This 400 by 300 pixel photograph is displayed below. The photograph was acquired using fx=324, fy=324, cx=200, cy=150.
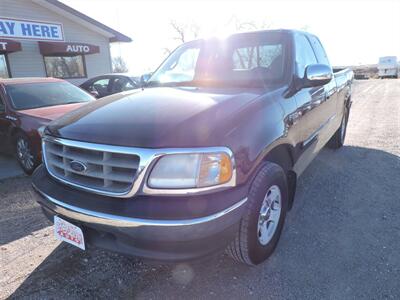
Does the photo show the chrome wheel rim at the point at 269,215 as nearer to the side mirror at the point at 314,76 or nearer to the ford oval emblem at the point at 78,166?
the side mirror at the point at 314,76

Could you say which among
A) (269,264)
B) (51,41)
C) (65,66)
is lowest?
(269,264)

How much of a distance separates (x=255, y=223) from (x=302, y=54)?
7.05 feet

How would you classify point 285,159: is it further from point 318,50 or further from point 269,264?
point 318,50

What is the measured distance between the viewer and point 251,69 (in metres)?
3.27

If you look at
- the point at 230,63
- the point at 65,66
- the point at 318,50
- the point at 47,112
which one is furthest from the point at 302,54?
the point at 65,66

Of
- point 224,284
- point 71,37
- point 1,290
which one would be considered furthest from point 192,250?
point 71,37

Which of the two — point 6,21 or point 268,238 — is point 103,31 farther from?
point 268,238

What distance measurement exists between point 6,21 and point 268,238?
12306 mm

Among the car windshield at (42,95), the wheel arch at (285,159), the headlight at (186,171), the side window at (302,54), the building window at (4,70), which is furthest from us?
the building window at (4,70)

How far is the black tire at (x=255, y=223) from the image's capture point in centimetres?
221

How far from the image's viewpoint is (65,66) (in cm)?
1398

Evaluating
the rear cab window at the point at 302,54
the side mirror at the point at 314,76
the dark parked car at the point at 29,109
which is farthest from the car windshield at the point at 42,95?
the side mirror at the point at 314,76

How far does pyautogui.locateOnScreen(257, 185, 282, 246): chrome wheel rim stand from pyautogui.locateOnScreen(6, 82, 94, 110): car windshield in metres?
4.59

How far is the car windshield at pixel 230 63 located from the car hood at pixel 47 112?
2081mm
